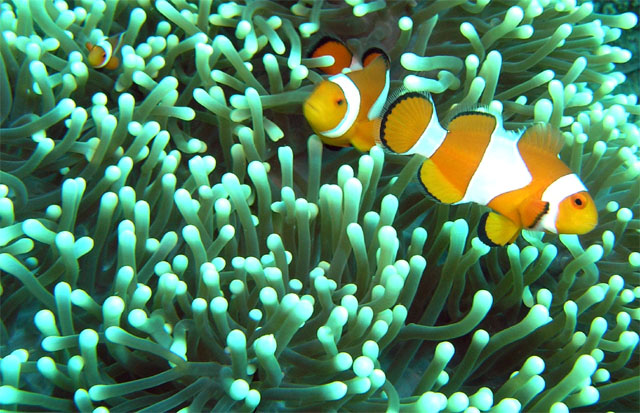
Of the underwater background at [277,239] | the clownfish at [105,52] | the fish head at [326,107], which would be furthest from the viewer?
the clownfish at [105,52]

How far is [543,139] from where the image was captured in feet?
3.14

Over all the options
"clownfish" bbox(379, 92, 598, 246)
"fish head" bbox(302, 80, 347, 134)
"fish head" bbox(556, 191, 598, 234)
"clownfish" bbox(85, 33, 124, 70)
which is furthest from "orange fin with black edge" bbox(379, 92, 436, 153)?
"clownfish" bbox(85, 33, 124, 70)

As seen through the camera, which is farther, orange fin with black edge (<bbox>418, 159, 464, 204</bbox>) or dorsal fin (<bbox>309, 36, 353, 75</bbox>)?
dorsal fin (<bbox>309, 36, 353, 75</bbox>)

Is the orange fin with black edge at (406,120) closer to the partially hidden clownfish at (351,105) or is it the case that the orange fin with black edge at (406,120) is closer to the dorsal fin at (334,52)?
the partially hidden clownfish at (351,105)

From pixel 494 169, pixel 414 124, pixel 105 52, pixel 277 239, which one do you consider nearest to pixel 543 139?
pixel 494 169

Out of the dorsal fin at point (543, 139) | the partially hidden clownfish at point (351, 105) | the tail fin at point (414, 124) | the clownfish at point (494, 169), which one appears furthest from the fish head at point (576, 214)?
the partially hidden clownfish at point (351, 105)

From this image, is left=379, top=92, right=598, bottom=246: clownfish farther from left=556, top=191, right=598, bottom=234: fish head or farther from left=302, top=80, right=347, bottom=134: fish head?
left=302, top=80, right=347, bottom=134: fish head

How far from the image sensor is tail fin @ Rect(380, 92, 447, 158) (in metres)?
0.98

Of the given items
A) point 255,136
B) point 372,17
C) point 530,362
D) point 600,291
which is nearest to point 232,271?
point 255,136

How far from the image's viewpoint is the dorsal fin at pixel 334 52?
1258 millimetres

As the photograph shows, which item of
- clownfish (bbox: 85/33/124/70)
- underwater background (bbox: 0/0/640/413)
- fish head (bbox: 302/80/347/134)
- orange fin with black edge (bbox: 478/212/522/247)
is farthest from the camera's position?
clownfish (bbox: 85/33/124/70)

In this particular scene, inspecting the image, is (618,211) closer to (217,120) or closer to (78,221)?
(217,120)

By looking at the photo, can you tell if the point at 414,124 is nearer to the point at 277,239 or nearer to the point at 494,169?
the point at 494,169

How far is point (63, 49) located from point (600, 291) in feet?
4.10
